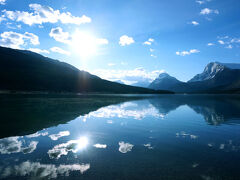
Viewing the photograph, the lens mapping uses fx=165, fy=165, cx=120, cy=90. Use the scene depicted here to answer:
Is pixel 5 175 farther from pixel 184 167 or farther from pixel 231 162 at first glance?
pixel 231 162

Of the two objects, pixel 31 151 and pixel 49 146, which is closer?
pixel 31 151

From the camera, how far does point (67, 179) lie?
11.6m

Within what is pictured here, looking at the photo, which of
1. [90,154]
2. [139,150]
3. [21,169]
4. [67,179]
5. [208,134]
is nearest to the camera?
[67,179]

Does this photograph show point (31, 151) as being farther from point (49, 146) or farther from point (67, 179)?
point (67, 179)

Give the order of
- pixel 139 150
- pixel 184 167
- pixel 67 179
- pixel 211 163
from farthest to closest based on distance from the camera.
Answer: pixel 139 150 → pixel 211 163 → pixel 184 167 → pixel 67 179

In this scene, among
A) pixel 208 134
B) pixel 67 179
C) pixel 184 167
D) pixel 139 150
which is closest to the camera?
pixel 67 179

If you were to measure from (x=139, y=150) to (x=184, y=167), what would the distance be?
17.7 feet

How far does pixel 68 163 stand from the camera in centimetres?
1428

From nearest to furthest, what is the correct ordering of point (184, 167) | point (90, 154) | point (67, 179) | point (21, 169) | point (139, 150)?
1. point (67, 179)
2. point (21, 169)
3. point (184, 167)
4. point (90, 154)
5. point (139, 150)

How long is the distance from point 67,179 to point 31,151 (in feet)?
25.4

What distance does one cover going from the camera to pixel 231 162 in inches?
591

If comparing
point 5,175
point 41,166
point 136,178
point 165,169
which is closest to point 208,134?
point 165,169

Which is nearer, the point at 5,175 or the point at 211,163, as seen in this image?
the point at 5,175

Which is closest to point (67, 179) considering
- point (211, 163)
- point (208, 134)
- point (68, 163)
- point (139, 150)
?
point (68, 163)
